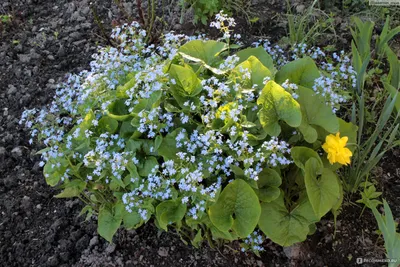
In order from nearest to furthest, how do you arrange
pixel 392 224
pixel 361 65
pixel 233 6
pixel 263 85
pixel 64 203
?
pixel 392 224 < pixel 263 85 < pixel 361 65 < pixel 64 203 < pixel 233 6

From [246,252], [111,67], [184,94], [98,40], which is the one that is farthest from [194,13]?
[246,252]

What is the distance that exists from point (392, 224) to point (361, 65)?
3.00ft

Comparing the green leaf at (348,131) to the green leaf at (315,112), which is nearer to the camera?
the green leaf at (315,112)

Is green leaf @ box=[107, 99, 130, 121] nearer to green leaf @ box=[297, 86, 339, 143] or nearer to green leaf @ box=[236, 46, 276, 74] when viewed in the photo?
green leaf @ box=[236, 46, 276, 74]

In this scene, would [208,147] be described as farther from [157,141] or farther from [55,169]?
[55,169]

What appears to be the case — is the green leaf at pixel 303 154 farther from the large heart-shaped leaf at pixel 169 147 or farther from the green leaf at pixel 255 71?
the large heart-shaped leaf at pixel 169 147

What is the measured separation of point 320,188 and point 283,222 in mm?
220

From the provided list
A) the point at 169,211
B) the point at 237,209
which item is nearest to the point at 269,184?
the point at 237,209

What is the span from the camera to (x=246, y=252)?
7.63ft

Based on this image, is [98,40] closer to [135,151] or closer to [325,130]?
[135,151]

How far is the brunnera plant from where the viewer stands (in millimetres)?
1890

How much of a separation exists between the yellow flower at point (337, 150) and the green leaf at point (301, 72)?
29 cm

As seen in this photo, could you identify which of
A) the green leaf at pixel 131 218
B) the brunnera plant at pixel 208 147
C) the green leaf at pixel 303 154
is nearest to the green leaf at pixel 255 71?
the brunnera plant at pixel 208 147

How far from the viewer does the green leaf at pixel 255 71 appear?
2.03 metres
